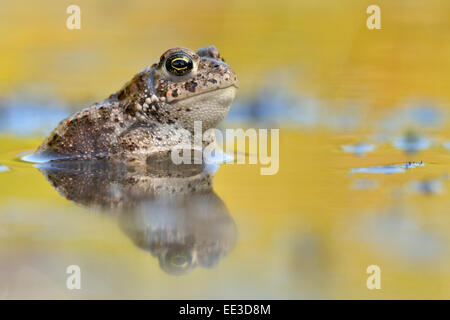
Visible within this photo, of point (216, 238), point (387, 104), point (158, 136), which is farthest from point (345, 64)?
point (216, 238)

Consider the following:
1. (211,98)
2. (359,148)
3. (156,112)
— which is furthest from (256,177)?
(359,148)

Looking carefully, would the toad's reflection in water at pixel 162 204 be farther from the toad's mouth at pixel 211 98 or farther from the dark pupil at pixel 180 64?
the dark pupil at pixel 180 64

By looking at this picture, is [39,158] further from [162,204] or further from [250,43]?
[250,43]

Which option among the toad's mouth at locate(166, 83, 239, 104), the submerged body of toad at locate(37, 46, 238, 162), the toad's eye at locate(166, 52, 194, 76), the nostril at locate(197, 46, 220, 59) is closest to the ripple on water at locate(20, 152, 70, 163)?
the submerged body of toad at locate(37, 46, 238, 162)

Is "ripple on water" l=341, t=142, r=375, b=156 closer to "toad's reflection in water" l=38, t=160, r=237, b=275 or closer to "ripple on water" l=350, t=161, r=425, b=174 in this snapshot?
"ripple on water" l=350, t=161, r=425, b=174

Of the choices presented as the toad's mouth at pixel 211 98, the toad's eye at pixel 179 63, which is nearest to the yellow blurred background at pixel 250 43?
the toad's mouth at pixel 211 98

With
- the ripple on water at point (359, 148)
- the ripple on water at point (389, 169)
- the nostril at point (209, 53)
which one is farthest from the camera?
the ripple on water at point (359, 148)

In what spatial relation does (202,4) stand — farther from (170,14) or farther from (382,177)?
(382,177)
